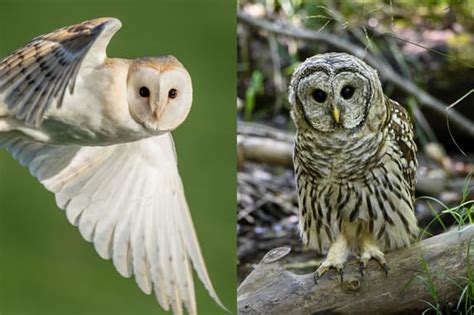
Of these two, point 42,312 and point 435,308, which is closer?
point 435,308

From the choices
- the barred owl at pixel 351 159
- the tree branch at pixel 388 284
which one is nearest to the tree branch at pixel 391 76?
the barred owl at pixel 351 159

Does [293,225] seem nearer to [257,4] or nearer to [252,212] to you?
[252,212]

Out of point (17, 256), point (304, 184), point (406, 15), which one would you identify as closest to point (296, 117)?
point (304, 184)

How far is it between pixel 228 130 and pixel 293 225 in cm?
35

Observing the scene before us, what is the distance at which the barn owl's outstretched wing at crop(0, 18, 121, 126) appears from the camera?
7.50 feet

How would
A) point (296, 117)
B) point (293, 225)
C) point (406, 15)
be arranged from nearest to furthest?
point (296, 117), point (406, 15), point (293, 225)

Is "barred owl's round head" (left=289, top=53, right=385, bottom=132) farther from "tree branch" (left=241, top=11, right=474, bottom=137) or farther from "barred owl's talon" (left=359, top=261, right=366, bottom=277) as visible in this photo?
"barred owl's talon" (left=359, top=261, right=366, bottom=277)

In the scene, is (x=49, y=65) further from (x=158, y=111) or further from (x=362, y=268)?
(x=362, y=268)

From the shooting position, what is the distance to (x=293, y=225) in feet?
8.74

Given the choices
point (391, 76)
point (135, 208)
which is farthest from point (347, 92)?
point (135, 208)

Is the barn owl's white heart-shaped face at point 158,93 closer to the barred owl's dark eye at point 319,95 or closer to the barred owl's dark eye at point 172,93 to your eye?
the barred owl's dark eye at point 172,93

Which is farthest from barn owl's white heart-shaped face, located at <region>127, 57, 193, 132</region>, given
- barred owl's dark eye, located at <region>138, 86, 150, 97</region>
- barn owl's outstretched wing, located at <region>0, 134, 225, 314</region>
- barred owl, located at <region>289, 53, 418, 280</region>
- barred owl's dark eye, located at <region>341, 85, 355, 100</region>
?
barred owl's dark eye, located at <region>341, 85, 355, 100</region>

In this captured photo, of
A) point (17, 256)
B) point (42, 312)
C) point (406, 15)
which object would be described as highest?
point (406, 15)

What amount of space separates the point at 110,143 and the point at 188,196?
270 millimetres
